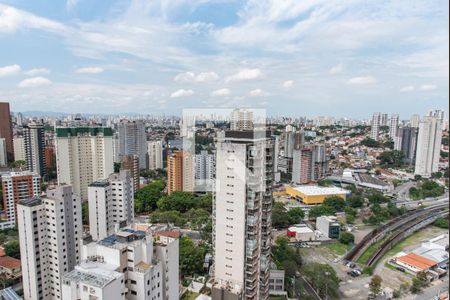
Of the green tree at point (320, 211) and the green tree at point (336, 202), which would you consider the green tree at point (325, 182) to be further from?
the green tree at point (320, 211)

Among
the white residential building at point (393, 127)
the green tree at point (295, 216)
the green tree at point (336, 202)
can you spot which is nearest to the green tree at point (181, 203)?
the green tree at point (295, 216)

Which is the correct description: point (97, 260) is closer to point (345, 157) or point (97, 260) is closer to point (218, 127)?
point (218, 127)

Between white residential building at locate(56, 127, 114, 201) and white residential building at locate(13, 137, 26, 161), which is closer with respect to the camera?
white residential building at locate(56, 127, 114, 201)

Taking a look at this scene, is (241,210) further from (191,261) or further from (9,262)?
(9,262)

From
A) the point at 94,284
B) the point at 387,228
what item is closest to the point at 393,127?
the point at 387,228

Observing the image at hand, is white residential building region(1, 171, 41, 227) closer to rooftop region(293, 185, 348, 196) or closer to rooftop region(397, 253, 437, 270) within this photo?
rooftop region(293, 185, 348, 196)

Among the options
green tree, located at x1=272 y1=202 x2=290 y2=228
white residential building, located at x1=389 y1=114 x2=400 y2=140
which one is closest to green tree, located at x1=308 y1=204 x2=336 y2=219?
green tree, located at x1=272 y1=202 x2=290 y2=228
